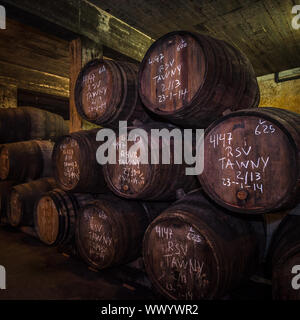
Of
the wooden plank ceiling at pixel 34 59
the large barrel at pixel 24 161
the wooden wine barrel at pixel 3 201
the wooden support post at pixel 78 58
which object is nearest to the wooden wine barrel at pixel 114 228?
the wooden support post at pixel 78 58

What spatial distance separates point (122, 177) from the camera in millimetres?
2607

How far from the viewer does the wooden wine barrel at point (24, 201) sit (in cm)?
454

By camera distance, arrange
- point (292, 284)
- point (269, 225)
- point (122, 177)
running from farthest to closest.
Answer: point (122, 177), point (269, 225), point (292, 284)

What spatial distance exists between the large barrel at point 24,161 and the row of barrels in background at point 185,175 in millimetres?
1714

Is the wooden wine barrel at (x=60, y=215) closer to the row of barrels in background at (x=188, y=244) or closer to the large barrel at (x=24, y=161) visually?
the row of barrels in background at (x=188, y=244)

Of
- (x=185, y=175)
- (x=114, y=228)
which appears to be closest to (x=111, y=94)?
(x=185, y=175)

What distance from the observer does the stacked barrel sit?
461 cm

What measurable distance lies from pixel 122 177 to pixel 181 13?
3.63 metres

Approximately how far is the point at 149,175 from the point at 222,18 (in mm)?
4084

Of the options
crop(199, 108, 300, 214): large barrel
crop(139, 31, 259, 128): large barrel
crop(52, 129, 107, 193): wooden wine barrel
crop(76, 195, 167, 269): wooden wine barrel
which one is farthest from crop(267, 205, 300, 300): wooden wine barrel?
crop(52, 129, 107, 193): wooden wine barrel

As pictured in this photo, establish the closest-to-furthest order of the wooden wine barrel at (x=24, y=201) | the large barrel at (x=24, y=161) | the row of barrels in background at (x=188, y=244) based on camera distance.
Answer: the row of barrels in background at (x=188, y=244)
the wooden wine barrel at (x=24, y=201)
the large barrel at (x=24, y=161)

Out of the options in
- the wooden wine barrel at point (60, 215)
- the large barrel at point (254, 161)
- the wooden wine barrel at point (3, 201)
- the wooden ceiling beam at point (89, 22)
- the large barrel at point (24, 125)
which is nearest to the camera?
the large barrel at point (254, 161)
